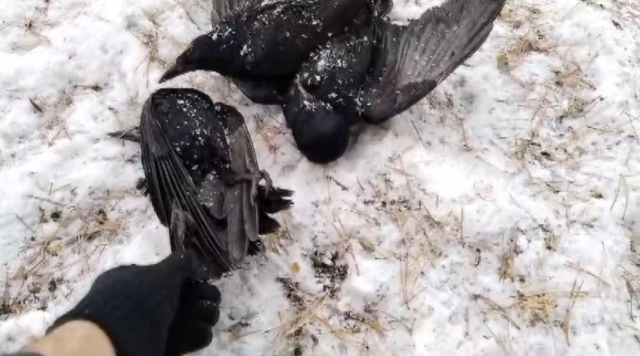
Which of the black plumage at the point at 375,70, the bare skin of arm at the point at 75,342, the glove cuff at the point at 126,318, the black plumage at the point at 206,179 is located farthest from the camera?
the black plumage at the point at 375,70

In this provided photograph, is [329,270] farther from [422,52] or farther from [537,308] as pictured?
[422,52]

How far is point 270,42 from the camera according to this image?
144 inches

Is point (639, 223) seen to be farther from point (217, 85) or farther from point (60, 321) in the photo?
point (60, 321)

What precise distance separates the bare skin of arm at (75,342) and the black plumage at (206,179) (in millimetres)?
563

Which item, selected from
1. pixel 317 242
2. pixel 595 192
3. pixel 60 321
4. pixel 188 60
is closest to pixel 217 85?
pixel 188 60

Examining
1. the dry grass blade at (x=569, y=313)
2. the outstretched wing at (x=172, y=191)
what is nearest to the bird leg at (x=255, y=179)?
the outstretched wing at (x=172, y=191)

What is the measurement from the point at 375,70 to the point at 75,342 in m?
1.96

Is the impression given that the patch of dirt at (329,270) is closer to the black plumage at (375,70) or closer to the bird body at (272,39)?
the black plumage at (375,70)

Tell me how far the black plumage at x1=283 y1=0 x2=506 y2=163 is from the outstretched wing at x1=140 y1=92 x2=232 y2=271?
24.1 inches

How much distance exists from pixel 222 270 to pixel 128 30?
1563 millimetres

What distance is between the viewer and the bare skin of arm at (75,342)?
241 centimetres

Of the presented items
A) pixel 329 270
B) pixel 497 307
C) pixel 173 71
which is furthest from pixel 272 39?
pixel 497 307

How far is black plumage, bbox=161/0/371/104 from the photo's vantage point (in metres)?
3.64

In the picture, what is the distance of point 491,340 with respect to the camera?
9.71 ft
